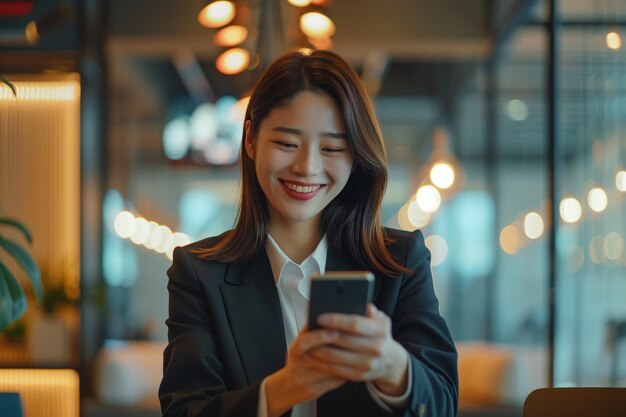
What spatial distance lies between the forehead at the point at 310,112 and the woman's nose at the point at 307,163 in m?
0.05

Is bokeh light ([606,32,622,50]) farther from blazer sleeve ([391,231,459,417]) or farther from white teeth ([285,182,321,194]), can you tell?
white teeth ([285,182,321,194])

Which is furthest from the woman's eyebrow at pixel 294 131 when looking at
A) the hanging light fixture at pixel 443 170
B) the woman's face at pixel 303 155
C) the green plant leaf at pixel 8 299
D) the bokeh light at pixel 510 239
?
the bokeh light at pixel 510 239

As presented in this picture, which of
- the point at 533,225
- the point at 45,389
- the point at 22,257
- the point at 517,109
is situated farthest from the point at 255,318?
the point at 517,109

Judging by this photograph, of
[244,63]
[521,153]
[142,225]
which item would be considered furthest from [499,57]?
[142,225]

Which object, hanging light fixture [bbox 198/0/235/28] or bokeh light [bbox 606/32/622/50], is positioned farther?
hanging light fixture [bbox 198/0/235/28]

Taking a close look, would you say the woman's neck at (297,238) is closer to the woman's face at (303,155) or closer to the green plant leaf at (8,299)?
the woman's face at (303,155)

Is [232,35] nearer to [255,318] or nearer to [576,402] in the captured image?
[255,318]

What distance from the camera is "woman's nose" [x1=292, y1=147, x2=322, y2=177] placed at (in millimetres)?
1684

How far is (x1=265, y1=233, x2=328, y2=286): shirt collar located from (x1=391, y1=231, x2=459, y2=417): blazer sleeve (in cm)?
17

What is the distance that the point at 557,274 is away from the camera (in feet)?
17.9

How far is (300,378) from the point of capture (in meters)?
1.46

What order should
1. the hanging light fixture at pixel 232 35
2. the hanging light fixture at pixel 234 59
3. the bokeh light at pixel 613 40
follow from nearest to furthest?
the bokeh light at pixel 613 40 < the hanging light fixture at pixel 232 35 < the hanging light fixture at pixel 234 59

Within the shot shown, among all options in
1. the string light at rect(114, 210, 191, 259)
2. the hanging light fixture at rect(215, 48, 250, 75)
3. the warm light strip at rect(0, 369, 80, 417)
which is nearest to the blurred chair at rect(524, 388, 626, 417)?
the warm light strip at rect(0, 369, 80, 417)

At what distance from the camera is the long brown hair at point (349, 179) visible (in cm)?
173
